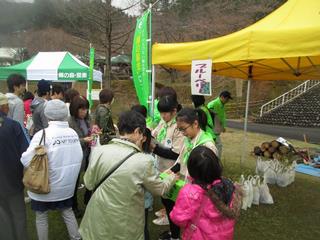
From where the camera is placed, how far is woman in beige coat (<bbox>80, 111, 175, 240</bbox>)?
2080 mm

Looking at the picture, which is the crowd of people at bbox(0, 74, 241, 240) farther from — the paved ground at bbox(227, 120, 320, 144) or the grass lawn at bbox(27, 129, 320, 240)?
the paved ground at bbox(227, 120, 320, 144)

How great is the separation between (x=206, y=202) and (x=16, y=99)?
2.89 metres

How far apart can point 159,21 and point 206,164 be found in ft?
86.7

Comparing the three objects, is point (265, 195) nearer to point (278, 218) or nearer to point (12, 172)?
point (278, 218)

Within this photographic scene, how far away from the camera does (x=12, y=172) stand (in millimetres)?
2816

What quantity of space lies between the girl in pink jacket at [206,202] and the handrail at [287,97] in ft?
66.4

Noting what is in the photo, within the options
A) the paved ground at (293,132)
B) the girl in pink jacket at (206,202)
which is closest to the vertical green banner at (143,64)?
the girl in pink jacket at (206,202)

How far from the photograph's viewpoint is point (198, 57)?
14.9ft

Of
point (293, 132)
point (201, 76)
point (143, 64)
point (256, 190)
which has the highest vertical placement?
point (143, 64)

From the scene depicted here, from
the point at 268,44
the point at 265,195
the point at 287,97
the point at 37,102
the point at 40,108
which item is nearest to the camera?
the point at 268,44

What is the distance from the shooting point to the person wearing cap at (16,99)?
12.8 feet

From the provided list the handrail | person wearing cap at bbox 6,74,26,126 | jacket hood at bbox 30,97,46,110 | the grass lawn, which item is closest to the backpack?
the grass lawn

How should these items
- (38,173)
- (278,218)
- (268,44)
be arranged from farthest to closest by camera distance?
(278,218)
(268,44)
(38,173)

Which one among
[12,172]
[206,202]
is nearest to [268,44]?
[206,202]
